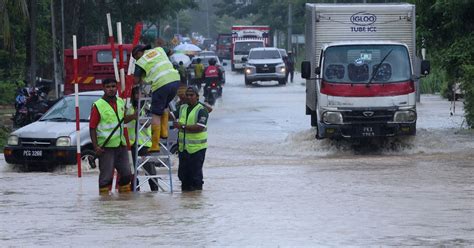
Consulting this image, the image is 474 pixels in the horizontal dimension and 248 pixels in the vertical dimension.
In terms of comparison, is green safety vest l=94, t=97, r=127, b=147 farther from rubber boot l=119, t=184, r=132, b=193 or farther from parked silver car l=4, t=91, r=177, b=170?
parked silver car l=4, t=91, r=177, b=170

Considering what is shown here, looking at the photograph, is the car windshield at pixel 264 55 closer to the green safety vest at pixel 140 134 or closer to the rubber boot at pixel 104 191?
the green safety vest at pixel 140 134

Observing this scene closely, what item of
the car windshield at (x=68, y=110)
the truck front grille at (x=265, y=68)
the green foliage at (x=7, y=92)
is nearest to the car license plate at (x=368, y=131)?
the car windshield at (x=68, y=110)

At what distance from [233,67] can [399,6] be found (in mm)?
53991

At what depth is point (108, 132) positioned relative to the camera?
15453 millimetres

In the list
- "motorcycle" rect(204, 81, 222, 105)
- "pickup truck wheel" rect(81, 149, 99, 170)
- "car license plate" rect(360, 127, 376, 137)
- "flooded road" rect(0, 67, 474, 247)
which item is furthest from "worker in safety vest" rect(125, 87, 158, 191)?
"motorcycle" rect(204, 81, 222, 105)

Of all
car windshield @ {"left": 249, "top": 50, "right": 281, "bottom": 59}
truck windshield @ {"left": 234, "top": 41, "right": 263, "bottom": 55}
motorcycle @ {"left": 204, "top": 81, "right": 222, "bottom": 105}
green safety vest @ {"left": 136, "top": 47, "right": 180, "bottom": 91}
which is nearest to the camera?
green safety vest @ {"left": 136, "top": 47, "right": 180, "bottom": 91}

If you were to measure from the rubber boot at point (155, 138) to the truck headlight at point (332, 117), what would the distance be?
7285mm

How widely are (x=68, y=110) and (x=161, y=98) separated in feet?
21.3

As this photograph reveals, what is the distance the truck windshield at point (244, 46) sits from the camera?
7512 cm

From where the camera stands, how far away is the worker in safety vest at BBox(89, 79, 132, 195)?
15.4 meters

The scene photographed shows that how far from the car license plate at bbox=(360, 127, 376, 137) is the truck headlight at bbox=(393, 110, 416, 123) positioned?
1.48 feet

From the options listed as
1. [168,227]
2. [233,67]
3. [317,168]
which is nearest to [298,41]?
[233,67]

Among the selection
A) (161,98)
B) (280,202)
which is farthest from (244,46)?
(280,202)

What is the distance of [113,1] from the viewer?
5056 centimetres
